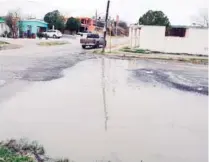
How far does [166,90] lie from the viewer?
29.0 feet

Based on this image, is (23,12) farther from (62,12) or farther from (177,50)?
(177,50)

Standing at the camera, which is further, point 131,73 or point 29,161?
point 131,73

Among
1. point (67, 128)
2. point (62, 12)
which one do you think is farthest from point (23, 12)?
point (67, 128)

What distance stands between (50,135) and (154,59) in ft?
41.7

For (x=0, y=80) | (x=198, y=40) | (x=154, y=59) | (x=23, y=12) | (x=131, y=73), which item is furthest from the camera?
(x=198, y=40)

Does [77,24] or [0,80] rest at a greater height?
[77,24]

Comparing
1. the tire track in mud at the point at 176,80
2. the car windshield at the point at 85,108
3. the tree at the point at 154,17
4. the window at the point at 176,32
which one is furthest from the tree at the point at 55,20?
the window at the point at 176,32

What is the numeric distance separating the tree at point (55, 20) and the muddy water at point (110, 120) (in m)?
1.39

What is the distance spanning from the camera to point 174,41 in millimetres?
19812

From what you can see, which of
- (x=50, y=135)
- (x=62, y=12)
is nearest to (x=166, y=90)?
(x=62, y=12)

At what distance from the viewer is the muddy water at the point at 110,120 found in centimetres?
459

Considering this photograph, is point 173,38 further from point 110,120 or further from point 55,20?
point 110,120

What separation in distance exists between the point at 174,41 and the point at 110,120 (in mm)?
14799

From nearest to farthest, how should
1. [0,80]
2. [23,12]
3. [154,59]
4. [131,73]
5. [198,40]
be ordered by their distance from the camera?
[23,12], [0,80], [131,73], [154,59], [198,40]
